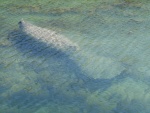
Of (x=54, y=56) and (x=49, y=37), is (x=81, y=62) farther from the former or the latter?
(x=49, y=37)

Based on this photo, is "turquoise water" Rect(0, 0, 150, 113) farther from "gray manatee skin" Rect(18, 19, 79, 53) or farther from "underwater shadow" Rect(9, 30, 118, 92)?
"gray manatee skin" Rect(18, 19, 79, 53)

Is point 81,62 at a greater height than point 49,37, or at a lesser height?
lesser

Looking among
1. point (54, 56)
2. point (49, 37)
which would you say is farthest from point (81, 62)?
point (49, 37)

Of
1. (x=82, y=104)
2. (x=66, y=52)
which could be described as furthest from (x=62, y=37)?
(x=82, y=104)

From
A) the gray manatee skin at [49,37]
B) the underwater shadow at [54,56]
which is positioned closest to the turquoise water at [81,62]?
the underwater shadow at [54,56]

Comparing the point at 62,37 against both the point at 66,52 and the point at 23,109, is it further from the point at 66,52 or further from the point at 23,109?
the point at 23,109
